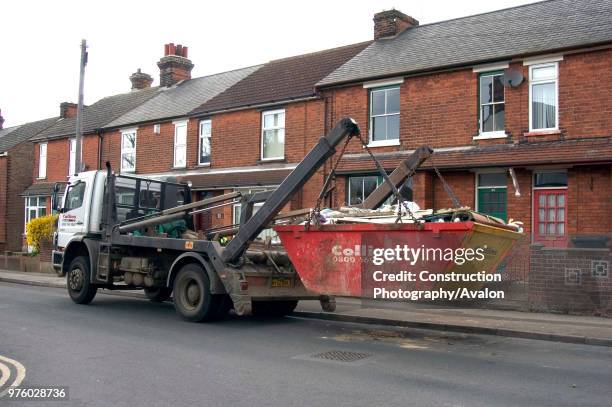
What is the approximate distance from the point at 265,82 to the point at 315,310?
1182cm

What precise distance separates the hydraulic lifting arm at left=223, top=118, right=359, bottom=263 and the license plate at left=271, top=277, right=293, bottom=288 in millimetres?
849

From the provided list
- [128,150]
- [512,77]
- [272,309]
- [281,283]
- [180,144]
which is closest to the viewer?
[281,283]

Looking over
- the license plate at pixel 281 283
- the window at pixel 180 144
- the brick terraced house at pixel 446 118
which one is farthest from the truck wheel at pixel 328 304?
the window at pixel 180 144

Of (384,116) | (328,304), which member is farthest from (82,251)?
(384,116)

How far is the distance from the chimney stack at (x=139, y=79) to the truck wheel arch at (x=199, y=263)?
23.7 meters

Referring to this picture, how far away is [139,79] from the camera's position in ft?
109

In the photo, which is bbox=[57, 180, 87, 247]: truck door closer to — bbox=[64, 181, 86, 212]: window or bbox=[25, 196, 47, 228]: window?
bbox=[64, 181, 86, 212]: window

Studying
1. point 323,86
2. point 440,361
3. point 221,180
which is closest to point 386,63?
point 323,86

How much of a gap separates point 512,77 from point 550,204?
11.1 ft

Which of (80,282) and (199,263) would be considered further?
(80,282)

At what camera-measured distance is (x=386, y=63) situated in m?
18.1

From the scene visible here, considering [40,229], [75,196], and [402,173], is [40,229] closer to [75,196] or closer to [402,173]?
[75,196]

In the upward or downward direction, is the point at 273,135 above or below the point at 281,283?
above

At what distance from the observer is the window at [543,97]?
48.5 ft
